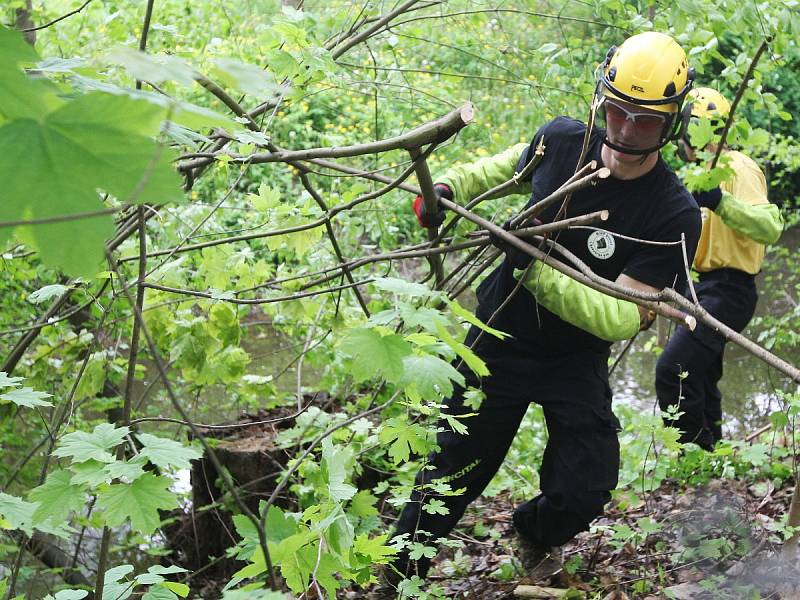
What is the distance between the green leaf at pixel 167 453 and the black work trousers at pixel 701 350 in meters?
3.92

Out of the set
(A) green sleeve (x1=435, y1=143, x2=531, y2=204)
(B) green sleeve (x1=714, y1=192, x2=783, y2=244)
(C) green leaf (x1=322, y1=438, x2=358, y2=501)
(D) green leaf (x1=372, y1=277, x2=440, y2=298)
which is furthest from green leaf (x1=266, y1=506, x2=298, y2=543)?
(B) green sleeve (x1=714, y1=192, x2=783, y2=244)

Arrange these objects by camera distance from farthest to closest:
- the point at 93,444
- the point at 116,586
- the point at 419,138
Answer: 1. the point at 419,138
2. the point at 116,586
3. the point at 93,444

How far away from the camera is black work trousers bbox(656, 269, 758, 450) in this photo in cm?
518

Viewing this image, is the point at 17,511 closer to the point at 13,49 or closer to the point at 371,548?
the point at 371,548

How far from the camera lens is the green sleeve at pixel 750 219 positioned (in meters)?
4.50

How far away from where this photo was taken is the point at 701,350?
17.0 feet

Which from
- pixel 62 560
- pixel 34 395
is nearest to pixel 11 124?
pixel 34 395

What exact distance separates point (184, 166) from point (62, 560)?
251 cm

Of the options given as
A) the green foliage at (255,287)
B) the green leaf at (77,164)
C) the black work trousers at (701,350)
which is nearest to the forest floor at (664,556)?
the green foliage at (255,287)

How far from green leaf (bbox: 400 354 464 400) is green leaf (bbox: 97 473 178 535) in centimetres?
56

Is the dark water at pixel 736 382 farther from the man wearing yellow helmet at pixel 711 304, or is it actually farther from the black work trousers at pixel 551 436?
the black work trousers at pixel 551 436

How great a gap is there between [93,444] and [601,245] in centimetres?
204

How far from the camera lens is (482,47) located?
201 inches

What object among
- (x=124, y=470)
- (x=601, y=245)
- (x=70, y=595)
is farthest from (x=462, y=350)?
(x=601, y=245)
